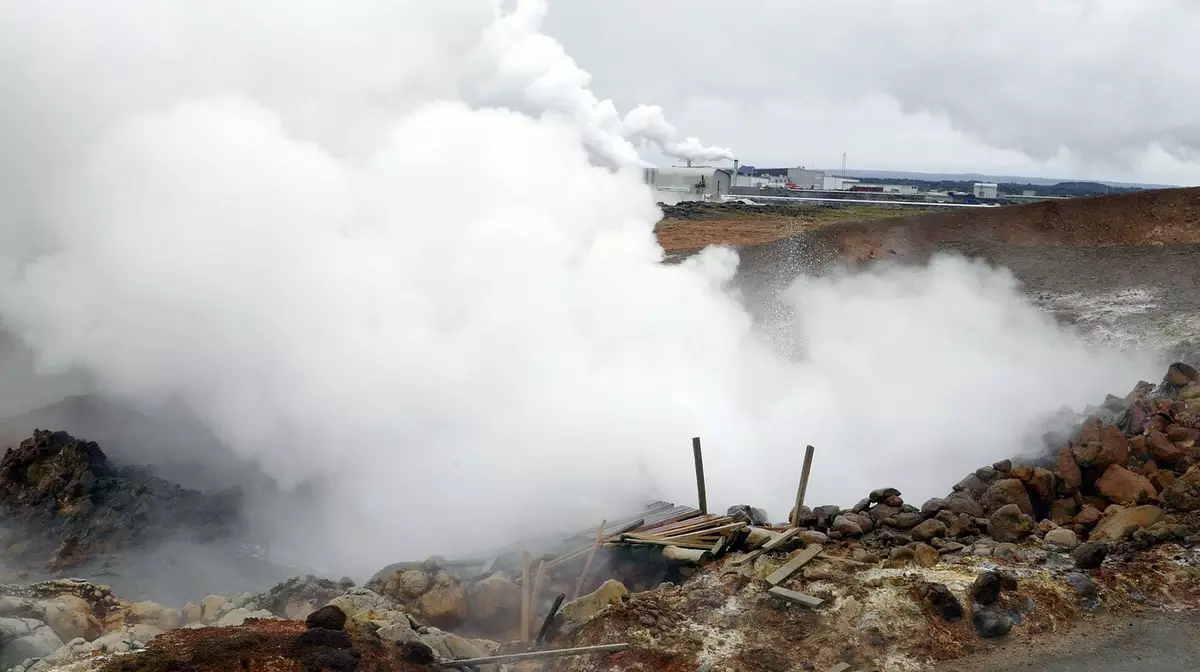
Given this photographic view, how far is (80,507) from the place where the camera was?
10797mm

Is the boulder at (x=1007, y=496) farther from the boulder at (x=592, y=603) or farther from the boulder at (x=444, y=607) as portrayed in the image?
the boulder at (x=444, y=607)

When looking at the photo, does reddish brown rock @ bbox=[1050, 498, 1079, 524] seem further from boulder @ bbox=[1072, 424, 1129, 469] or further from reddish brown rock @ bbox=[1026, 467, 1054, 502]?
boulder @ bbox=[1072, 424, 1129, 469]

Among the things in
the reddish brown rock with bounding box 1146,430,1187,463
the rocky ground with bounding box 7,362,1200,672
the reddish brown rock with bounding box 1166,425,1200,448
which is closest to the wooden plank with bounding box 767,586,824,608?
the rocky ground with bounding box 7,362,1200,672

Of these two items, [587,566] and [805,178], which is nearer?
[587,566]

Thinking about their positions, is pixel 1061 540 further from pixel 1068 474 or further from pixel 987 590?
pixel 987 590

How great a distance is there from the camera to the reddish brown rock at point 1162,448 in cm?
994

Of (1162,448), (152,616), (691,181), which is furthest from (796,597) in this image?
(691,181)

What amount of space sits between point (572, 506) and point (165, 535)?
5.36 metres

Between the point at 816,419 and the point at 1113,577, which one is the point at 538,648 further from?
the point at 816,419

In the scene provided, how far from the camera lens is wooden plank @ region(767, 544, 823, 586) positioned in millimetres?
7978

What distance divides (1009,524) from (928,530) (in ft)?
2.85

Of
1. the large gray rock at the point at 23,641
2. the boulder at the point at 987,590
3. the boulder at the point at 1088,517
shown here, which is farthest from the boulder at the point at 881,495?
the large gray rock at the point at 23,641

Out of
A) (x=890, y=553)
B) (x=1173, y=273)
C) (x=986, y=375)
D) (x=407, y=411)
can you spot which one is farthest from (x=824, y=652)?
(x=1173, y=273)

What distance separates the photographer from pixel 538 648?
24.4 ft
